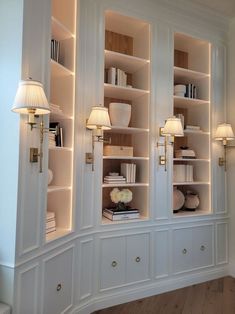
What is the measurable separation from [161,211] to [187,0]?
8.55 feet

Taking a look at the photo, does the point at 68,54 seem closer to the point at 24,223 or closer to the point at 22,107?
the point at 22,107

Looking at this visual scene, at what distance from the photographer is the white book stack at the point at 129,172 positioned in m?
3.04

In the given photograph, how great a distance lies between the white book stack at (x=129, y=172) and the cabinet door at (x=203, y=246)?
1112 millimetres

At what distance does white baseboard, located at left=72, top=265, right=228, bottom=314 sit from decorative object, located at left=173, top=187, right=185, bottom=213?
826mm

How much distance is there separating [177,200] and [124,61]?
6.07 ft

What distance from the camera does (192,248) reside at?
3.36 m

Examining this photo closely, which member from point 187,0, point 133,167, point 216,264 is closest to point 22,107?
point 133,167

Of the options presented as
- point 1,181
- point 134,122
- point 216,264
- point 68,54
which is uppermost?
point 68,54

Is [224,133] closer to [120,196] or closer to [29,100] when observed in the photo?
[120,196]

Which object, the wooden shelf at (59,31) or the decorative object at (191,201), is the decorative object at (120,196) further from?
the wooden shelf at (59,31)

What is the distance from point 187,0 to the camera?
3.27 meters

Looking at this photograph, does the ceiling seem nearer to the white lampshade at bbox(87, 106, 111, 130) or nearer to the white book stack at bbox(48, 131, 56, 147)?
the white lampshade at bbox(87, 106, 111, 130)

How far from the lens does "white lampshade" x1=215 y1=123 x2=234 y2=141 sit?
132 inches

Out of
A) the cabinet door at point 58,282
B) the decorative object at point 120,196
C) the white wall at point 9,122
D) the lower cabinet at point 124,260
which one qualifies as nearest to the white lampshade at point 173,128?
the decorative object at point 120,196
